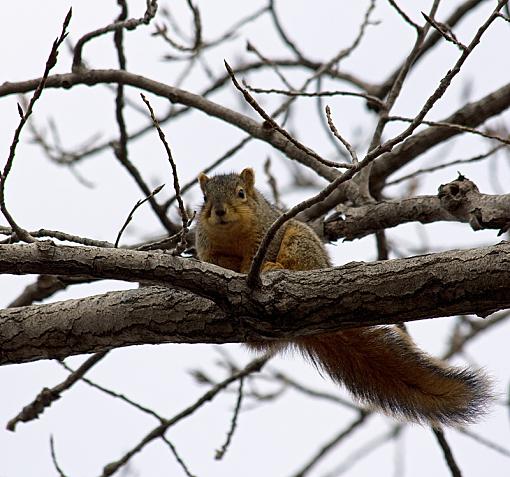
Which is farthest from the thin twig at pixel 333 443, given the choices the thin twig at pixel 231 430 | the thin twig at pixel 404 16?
the thin twig at pixel 404 16

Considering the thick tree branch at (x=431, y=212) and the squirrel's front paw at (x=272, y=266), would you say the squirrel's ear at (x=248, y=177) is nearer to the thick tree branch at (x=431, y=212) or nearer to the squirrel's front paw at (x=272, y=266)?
the thick tree branch at (x=431, y=212)

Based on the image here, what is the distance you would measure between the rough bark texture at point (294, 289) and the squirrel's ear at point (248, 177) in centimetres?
134

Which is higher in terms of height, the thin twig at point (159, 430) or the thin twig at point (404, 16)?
the thin twig at point (404, 16)

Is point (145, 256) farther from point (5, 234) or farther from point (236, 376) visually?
point (236, 376)

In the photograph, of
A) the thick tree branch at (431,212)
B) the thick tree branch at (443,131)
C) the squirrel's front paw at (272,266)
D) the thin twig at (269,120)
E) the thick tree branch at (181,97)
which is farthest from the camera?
the thick tree branch at (443,131)

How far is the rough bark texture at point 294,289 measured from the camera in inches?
79.5

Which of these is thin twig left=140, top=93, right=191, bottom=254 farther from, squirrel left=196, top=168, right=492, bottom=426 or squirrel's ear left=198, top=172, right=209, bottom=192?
squirrel's ear left=198, top=172, right=209, bottom=192

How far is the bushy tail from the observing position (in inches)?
98.1

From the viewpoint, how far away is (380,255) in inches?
145

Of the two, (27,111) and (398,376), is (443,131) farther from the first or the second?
(27,111)

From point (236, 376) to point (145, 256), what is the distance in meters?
1.52

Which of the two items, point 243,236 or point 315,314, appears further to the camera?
point 243,236

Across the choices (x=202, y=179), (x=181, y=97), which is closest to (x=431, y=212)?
(x=202, y=179)

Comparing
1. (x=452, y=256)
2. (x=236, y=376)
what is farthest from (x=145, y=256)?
(x=236, y=376)
